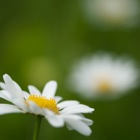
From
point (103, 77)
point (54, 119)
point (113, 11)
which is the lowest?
point (54, 119)

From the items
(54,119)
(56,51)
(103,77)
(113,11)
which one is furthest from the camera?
(113,11)

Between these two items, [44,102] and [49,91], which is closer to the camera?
[44,102]

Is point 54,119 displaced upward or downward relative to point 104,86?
downward

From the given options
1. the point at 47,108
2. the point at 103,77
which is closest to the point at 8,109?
the point at 47,108

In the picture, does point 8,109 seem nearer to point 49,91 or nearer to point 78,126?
point 78,126

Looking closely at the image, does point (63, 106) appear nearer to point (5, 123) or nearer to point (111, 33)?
point (5, 123)

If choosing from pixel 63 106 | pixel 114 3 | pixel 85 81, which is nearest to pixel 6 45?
pixel 85 81

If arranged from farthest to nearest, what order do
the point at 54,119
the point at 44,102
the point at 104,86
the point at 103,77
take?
the point at 103,77
the point at 104,86
the point at 44,102
the point at 54,119
